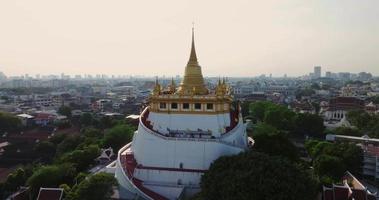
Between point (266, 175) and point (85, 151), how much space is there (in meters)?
20.5

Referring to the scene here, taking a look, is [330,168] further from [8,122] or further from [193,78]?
[8,122]

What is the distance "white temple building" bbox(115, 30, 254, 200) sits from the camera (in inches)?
1089

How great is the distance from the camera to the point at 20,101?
112688 mm

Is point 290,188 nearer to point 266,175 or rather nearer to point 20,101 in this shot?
point 266,175

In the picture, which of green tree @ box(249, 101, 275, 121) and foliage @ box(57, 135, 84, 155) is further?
green tree @ box(249, 101, 275, 121)

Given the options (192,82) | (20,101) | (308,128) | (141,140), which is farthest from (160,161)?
(20,101)

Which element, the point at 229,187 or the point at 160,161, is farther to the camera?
the point at 160,161

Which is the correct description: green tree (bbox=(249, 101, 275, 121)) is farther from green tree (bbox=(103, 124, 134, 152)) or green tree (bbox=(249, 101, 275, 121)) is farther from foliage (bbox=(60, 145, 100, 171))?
foliage (bbox=(60, 145, 100, 171))

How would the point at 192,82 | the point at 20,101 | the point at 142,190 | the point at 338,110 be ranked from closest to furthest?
the point at 142,190, the point at 192,82, the point at 338,110, the point at 20,101

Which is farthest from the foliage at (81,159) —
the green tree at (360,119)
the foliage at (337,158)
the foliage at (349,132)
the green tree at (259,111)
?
the green tree at (360,119)

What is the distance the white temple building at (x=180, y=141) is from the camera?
27672 millimetres

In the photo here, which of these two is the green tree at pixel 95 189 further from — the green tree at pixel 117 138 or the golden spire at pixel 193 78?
the green tree at pixel 117 138

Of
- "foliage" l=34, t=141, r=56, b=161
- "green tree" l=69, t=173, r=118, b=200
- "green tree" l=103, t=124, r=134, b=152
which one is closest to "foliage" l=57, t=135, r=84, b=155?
"foliage" l=34, t=141, r=56, b=161

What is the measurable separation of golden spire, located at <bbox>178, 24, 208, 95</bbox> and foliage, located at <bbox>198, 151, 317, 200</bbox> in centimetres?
935
